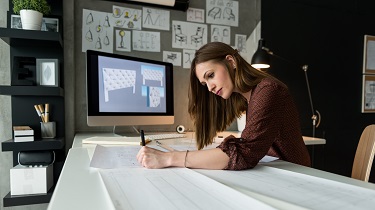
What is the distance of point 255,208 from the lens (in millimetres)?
408

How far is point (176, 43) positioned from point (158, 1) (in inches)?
12.9

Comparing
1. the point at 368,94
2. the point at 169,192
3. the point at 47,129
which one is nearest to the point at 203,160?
the point at 169,192

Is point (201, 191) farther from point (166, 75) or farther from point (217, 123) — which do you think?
point (166, 75)

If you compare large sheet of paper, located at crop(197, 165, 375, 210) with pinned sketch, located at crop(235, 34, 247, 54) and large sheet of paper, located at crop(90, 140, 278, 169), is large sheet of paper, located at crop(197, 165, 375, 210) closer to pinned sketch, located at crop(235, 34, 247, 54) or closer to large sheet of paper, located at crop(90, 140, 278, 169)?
large sheet of paper, located at crop(90, 140, 278, 169)

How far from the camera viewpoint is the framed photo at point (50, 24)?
5.54ft

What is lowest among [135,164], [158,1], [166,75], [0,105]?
[135,164]

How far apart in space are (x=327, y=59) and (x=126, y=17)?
1.93 meters

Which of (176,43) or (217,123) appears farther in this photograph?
(176,43)

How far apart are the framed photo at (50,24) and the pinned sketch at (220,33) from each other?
3.73 ft

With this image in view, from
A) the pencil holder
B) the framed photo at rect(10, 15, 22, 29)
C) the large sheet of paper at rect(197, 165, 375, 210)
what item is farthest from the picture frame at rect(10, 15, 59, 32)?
the large sheet of paper at rect(197, 165, 375, 210)

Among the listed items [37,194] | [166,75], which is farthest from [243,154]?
[37,194]

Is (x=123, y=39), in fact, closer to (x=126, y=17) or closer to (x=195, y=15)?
(x=126, y=17)

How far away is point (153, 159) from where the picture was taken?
0.72 m

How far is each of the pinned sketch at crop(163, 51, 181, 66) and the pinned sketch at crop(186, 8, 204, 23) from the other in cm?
30
